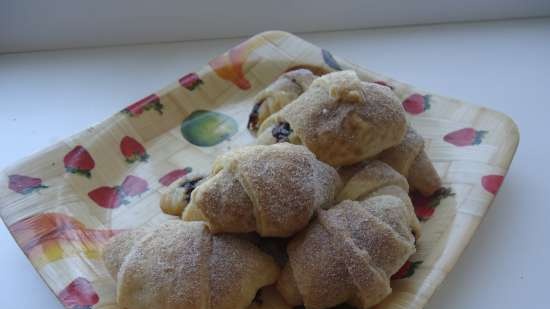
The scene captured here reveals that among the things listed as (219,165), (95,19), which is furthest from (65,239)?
(95,19)

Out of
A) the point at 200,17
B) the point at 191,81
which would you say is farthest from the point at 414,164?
the point at 200,17

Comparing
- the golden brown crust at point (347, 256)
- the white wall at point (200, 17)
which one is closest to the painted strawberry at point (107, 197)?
the golden brown crust at point (347, 256)

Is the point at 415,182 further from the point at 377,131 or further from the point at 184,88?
the point at 184,88

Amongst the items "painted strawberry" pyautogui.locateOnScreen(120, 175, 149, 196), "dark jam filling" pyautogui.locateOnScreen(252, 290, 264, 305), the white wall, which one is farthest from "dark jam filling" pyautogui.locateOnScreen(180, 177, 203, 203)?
the white wall

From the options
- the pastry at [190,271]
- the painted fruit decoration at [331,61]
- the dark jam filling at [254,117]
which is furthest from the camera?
the painted fruit decoration at [331,61]

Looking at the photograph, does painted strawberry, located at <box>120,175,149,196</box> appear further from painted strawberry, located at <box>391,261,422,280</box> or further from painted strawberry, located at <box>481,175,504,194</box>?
painted strawberry, located at <box>481,175,504,194</box>

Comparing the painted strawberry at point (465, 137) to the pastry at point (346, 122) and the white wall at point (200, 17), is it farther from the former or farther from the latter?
the white wall at point (200, 17)

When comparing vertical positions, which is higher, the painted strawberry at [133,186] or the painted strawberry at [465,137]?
the painted strawberry at [133,186]

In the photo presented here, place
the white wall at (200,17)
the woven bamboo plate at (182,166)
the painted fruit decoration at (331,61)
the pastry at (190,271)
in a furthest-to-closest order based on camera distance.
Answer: the white wall at (200,17), the painted fruit decoration at (331,61), the woven bamboo plate at (182,166), the pastry at (190,271)
